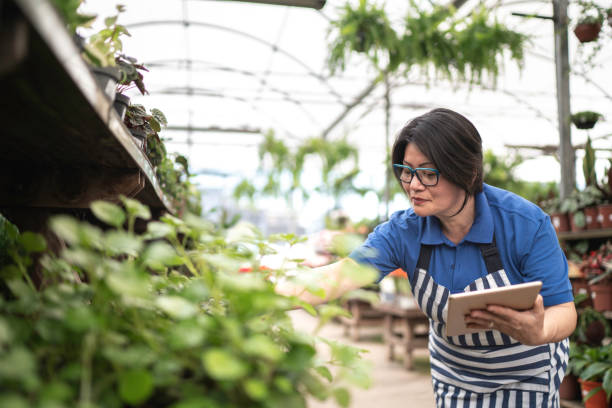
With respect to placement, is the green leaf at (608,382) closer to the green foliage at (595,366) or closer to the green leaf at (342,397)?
the green foliage at (595,366)

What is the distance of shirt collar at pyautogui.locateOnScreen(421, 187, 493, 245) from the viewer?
131 cm

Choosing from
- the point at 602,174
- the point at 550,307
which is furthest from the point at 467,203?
the point at 602,174

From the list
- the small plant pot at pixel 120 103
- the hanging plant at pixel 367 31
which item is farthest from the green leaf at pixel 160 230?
the hanging plant at pixel 367 31

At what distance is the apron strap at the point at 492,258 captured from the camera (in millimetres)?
1293

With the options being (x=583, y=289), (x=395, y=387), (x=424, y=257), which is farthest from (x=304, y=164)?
(x=424, y=257)

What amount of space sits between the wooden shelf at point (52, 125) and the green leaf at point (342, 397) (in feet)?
1.40

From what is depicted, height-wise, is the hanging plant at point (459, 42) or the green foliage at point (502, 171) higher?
the hanging plant at point (459, 42)

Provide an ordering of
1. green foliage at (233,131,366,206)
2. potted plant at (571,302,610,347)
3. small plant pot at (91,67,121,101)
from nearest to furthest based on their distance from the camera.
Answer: small plant pot at (91,67,121,101), potted plant at (571,302,610,347), green foliage at (233,131,366,206)

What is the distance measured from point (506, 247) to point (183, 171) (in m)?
1.86

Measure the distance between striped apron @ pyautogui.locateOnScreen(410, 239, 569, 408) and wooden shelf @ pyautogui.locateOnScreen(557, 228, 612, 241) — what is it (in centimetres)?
200

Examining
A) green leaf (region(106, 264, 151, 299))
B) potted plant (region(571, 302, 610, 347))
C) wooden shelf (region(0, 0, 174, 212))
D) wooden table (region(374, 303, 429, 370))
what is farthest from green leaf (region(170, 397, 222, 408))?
wooden table (region(374, 303, 429, 370))

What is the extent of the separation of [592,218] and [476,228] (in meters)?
2.28

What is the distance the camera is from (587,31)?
3.30 metres

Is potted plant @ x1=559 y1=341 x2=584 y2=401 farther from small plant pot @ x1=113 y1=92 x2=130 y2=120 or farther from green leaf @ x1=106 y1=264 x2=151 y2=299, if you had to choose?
green leaf @ x1=106 y1=264 x2=151 y2=299
